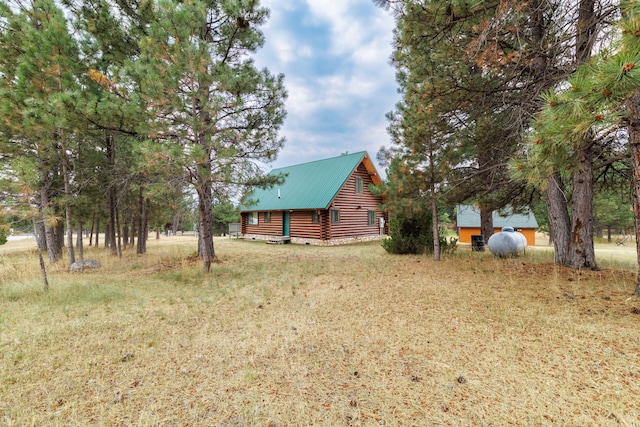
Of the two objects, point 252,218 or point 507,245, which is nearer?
point 507,245

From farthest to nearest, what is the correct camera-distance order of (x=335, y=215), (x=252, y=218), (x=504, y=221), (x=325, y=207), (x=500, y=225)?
(x=504, y=221) < (x=500, y=225) < (x=252, y=218) < (x=335, y=215) < (x=325, y=207)

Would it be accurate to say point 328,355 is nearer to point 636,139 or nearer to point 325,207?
point 636,139

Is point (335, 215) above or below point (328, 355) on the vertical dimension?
above

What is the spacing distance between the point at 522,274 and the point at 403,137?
5.18m

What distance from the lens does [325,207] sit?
15938 mm

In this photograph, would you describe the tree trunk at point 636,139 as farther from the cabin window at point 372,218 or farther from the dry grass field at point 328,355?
the cabin window at point 372,218

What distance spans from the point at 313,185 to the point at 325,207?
3296 mm

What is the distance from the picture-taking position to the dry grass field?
2223 mm

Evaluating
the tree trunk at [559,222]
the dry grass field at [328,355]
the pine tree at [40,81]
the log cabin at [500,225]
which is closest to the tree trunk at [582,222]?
the tree trunk at [559,222]

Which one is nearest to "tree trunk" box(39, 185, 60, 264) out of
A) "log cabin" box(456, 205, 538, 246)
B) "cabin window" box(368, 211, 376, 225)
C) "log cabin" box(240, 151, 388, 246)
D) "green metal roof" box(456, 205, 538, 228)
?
"log cabin" box(240, 151, 388, 246)

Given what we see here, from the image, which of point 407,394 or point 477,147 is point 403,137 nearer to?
point 477,147

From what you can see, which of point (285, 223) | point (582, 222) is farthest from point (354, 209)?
point (582, 222)

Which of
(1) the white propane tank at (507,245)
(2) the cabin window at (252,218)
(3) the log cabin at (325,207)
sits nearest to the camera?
(1) the white propane tank at (507,245)

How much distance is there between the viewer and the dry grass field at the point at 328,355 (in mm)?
2223
